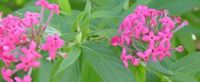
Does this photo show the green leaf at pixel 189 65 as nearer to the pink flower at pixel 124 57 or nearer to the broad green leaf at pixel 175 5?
the broad green leaf at pixel 175 5

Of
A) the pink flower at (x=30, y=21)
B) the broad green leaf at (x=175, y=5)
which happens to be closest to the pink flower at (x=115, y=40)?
the pink flower at (x=30, y=21)

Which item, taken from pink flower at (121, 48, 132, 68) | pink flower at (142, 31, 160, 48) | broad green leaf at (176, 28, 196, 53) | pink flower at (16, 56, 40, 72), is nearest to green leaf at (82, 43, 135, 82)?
pink flower at (121, 48, 132, 68)

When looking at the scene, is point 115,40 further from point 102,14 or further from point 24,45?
point 24,45

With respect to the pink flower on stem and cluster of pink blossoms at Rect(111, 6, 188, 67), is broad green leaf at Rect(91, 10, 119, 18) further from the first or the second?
the pink flower on stem

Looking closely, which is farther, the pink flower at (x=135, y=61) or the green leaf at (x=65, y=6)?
the green leaf at (x=65, y=6)

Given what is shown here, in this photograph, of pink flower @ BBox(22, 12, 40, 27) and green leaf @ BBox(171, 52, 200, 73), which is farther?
green leaf @ BBox(171, 52, 200, 73)

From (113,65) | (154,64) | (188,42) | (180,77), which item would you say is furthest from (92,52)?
(188,42)

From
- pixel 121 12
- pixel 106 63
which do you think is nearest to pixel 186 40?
pixel 121 12
